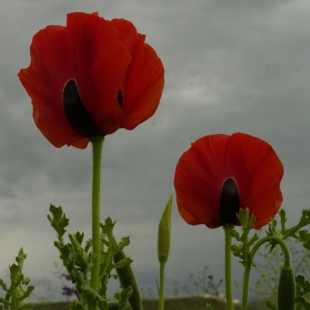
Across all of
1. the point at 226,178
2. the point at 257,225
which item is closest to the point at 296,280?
the point at 257,225

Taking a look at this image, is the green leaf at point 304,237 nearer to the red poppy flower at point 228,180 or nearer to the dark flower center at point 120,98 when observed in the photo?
the red poppy flower at point 228,180

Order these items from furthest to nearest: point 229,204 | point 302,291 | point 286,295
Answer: point 229,204
point 302,291
point 286,295

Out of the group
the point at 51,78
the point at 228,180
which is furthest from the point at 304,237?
the point at 51,78

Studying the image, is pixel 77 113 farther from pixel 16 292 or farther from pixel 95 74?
pixel 16 292

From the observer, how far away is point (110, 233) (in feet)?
4.78

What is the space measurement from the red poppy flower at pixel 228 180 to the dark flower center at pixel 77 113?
35 cm

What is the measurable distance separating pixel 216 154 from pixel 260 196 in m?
0.15

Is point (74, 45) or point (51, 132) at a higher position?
point (74, 45)

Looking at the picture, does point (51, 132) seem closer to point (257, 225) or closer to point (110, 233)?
point (110, 233)

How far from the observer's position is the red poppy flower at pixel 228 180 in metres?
1.77

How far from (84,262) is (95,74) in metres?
0.39

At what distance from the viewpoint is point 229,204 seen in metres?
1.78

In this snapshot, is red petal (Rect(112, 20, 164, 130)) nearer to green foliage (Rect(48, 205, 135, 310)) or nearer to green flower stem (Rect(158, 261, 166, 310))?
green foliage (Rect(48, 205, 135, 310))

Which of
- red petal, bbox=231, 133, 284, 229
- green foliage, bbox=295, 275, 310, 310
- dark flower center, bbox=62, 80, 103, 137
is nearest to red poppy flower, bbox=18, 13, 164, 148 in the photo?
dark flower center, bbox=62, 80, 103, 137
